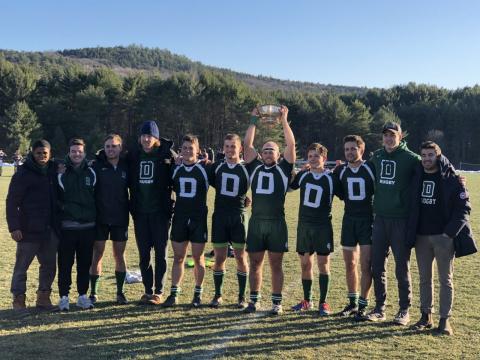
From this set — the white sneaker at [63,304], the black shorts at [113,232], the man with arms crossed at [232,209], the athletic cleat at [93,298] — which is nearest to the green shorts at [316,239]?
the man with arms crossed at [232,209]

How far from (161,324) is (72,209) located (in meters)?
1.80

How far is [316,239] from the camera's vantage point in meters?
5.67

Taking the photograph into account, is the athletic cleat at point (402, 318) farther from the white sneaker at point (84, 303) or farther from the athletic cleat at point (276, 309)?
the white sneaker at point (84, 303)

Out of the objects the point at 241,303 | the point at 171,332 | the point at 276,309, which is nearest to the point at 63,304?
the point at 171,332

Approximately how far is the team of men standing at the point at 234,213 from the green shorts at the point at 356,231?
0.01 meters

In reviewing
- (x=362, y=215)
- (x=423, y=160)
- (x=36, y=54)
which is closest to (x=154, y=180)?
(x=362, y=215)

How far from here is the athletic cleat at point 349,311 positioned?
571cm

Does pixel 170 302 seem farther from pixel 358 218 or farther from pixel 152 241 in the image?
pixel 358 218

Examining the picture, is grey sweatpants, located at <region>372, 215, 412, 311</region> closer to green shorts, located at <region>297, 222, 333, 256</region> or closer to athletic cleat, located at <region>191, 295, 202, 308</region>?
green shorts, located at <region>297, 222, 333, 256</region>

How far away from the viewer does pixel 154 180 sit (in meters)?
6.00

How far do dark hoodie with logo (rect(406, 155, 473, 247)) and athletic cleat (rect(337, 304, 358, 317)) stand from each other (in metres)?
1.12

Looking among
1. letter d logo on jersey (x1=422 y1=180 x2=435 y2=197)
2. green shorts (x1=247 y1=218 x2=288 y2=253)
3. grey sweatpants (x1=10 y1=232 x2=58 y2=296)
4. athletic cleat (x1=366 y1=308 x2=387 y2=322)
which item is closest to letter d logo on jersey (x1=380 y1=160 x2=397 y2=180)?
letter d logo on jersey (x1=422 y1=180 x2=435 y2=197)

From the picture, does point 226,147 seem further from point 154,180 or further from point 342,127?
point 342,127

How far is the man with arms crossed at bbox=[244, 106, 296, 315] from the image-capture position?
5.69 meters
